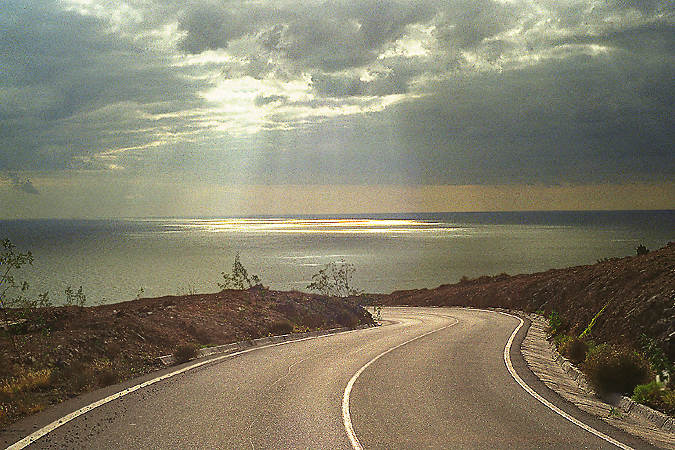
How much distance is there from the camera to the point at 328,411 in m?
10.7

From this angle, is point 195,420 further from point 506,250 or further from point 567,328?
point 506,250

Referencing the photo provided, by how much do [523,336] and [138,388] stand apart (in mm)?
17843

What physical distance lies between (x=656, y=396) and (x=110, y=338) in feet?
43.5

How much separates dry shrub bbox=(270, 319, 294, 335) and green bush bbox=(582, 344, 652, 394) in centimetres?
1271

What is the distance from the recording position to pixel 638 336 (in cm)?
1625

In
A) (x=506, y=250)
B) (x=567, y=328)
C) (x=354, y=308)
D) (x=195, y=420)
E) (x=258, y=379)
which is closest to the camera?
(x=195, y=420)

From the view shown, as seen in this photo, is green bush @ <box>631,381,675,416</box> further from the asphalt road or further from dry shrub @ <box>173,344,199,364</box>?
dry shrub @ <box>173,344,199,364</box>

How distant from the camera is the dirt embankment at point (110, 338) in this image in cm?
1220

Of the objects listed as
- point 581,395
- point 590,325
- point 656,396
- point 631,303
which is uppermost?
point 631,303

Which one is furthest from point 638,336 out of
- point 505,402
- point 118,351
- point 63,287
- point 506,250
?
point 506,250

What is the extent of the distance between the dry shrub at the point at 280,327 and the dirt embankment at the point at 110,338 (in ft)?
0.05

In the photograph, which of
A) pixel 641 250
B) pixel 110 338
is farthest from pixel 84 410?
pixel 641 250

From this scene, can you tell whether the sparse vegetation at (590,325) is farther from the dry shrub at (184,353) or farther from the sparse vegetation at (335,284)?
the sparse vegetation at (335,284)

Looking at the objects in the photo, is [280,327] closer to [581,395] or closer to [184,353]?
[184,353]
